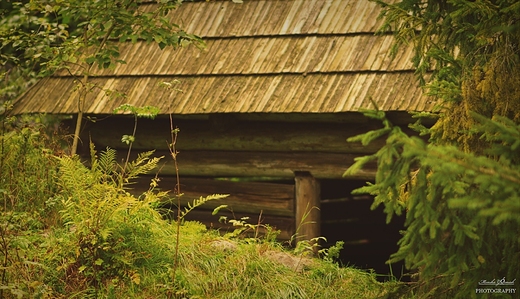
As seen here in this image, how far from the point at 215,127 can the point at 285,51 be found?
121 centimetres

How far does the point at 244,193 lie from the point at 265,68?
1478mm

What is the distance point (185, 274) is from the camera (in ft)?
17.1

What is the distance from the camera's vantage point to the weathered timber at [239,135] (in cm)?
791

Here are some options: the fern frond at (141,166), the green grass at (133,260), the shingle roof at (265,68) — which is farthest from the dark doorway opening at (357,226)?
the fern frond at (141,166)

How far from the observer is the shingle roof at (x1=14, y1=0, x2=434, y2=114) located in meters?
7.45

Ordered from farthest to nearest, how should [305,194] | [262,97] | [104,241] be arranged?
[305,194], [262,97], [104,241]

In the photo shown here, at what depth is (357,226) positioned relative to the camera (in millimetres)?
11320

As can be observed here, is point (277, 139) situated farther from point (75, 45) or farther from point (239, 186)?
point (75, 45)

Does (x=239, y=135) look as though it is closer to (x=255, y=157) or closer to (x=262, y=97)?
(x=255, y=157)

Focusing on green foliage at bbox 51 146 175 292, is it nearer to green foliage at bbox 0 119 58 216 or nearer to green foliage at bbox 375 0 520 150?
green foliage at bbox 0 119 58 216

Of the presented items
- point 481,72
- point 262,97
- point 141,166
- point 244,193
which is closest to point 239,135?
point 244,193

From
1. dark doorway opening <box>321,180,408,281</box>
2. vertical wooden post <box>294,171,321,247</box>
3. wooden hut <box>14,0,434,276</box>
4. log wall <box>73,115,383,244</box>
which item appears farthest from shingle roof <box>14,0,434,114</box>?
dark doorway opening <box>321,180,408,281</box>

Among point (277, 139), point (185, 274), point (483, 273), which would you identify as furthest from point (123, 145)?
point (483, 273)

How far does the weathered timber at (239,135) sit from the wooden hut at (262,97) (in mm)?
12
